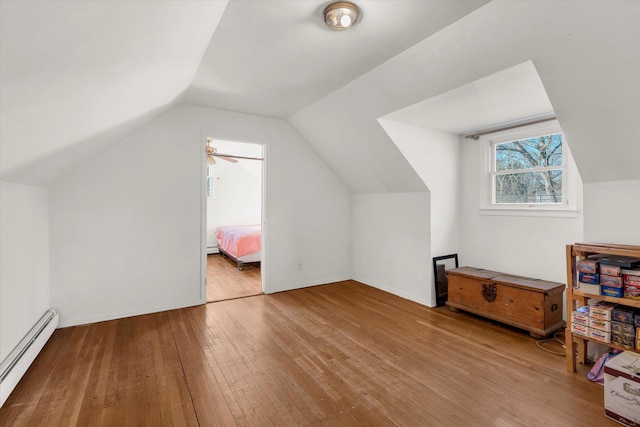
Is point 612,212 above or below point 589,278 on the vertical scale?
above

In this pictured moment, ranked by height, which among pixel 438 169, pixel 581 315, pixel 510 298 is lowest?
pixel 510 298

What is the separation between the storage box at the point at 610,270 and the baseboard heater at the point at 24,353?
384cm

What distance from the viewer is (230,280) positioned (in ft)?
15.8

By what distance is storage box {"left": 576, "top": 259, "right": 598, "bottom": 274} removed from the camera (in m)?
2.08

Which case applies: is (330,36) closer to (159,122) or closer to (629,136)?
(629,136)

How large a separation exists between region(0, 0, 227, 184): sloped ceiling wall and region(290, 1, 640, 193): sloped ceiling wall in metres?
1.45

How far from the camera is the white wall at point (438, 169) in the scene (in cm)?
344

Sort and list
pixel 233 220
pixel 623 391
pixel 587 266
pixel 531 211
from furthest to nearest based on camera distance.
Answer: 1. pixel 233 220
2. pixel 531 211
3. pixel 587 266
4. pixel 623 391

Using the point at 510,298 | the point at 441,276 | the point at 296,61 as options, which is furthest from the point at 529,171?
the point at 296,61

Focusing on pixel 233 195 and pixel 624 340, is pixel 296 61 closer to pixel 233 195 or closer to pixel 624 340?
pixel 624 340

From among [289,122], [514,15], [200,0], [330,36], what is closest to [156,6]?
[200,0]

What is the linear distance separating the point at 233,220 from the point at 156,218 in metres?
4.00

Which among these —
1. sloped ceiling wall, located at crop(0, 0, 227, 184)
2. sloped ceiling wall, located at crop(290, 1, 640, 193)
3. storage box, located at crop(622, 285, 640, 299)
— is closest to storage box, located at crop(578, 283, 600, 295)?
storage box, located at crop(622, 285, 640, 299)

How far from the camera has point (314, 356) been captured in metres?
2.46
